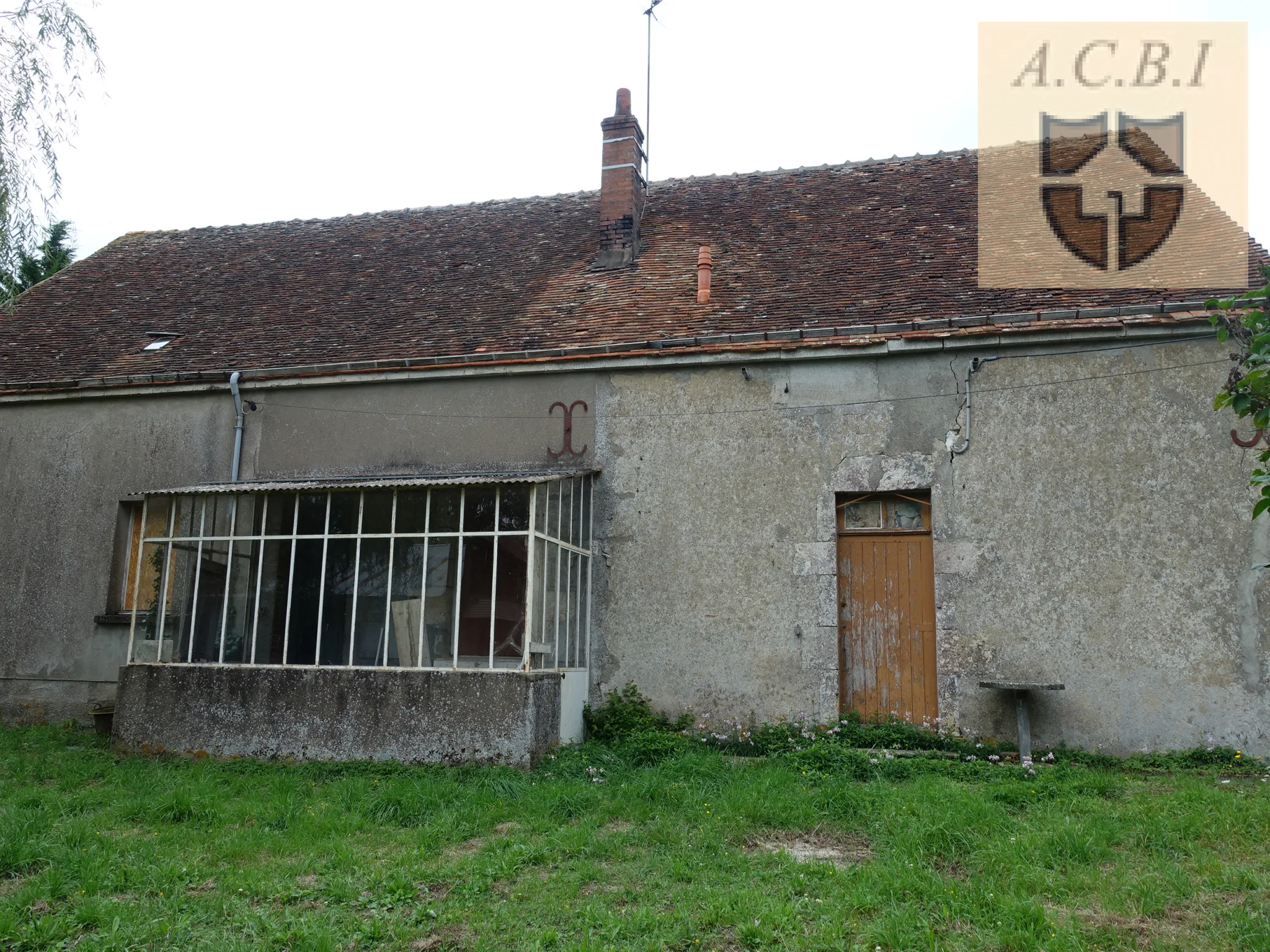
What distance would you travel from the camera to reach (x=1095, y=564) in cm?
802

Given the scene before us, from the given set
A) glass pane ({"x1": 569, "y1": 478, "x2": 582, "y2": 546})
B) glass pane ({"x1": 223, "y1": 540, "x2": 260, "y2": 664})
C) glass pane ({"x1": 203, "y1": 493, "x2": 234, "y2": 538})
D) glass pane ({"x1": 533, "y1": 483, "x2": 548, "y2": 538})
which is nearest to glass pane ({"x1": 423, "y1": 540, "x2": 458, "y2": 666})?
glass pane ({"x1": 533, "y1": 483, "x2": 548, "y2": 538})

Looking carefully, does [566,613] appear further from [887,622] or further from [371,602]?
[887,622]

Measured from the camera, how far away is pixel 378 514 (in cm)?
862

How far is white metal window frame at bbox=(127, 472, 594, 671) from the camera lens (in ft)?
26.5

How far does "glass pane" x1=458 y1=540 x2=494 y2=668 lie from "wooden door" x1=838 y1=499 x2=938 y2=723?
306cm

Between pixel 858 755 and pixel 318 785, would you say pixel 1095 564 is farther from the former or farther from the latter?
pixel 318 785

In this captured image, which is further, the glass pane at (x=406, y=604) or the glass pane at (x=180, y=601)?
the glass pane at (x=180, y=601)

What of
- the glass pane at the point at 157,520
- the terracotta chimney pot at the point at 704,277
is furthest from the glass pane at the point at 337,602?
the terracotta chimney pot at the point at 704,277

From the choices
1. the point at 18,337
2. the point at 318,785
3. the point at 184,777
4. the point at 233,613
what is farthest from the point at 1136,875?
the point at 18,337

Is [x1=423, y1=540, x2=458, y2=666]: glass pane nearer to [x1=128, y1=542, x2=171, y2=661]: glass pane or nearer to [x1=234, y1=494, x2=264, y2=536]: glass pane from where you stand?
[x1=234, y1=494, x2=264, y2=536]: glass pane

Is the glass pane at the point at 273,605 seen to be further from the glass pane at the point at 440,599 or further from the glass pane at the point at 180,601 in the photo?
the glass pane at the point at 440,599

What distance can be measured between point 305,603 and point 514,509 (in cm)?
202

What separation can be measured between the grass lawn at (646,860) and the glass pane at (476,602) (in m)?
1.06

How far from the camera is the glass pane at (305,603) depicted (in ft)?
27.7
